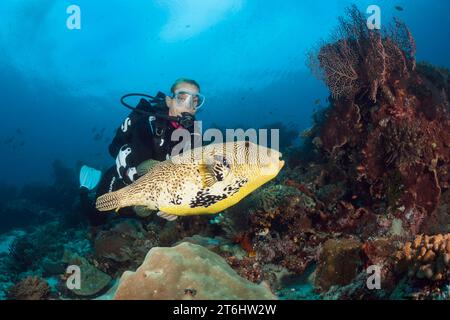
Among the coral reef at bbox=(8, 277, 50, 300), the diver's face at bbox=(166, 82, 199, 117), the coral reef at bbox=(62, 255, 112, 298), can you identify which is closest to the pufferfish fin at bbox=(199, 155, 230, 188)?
the diver's face at bbox=(166, 82, 199, 117)

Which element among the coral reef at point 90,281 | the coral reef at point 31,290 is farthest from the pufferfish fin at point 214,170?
Result: the coral reef at point 31,290

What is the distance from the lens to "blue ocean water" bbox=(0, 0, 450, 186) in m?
48.8

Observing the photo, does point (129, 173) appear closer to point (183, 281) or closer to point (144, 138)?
point (144, 138)

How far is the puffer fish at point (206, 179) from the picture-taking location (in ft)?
9.92

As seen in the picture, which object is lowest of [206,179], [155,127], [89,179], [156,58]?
[206,179]

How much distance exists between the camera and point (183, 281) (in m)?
2.57

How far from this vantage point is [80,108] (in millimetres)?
78688

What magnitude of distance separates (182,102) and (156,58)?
64.8 metres

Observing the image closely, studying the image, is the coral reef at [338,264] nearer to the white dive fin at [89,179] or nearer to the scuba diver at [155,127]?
the scuba diver at [155,127]

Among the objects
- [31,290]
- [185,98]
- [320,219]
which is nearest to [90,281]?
[31,290]

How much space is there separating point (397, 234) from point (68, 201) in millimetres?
16500

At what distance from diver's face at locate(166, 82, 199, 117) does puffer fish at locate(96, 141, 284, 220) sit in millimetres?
1799

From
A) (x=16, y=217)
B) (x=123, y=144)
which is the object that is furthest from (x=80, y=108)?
(x=123, y=144)
